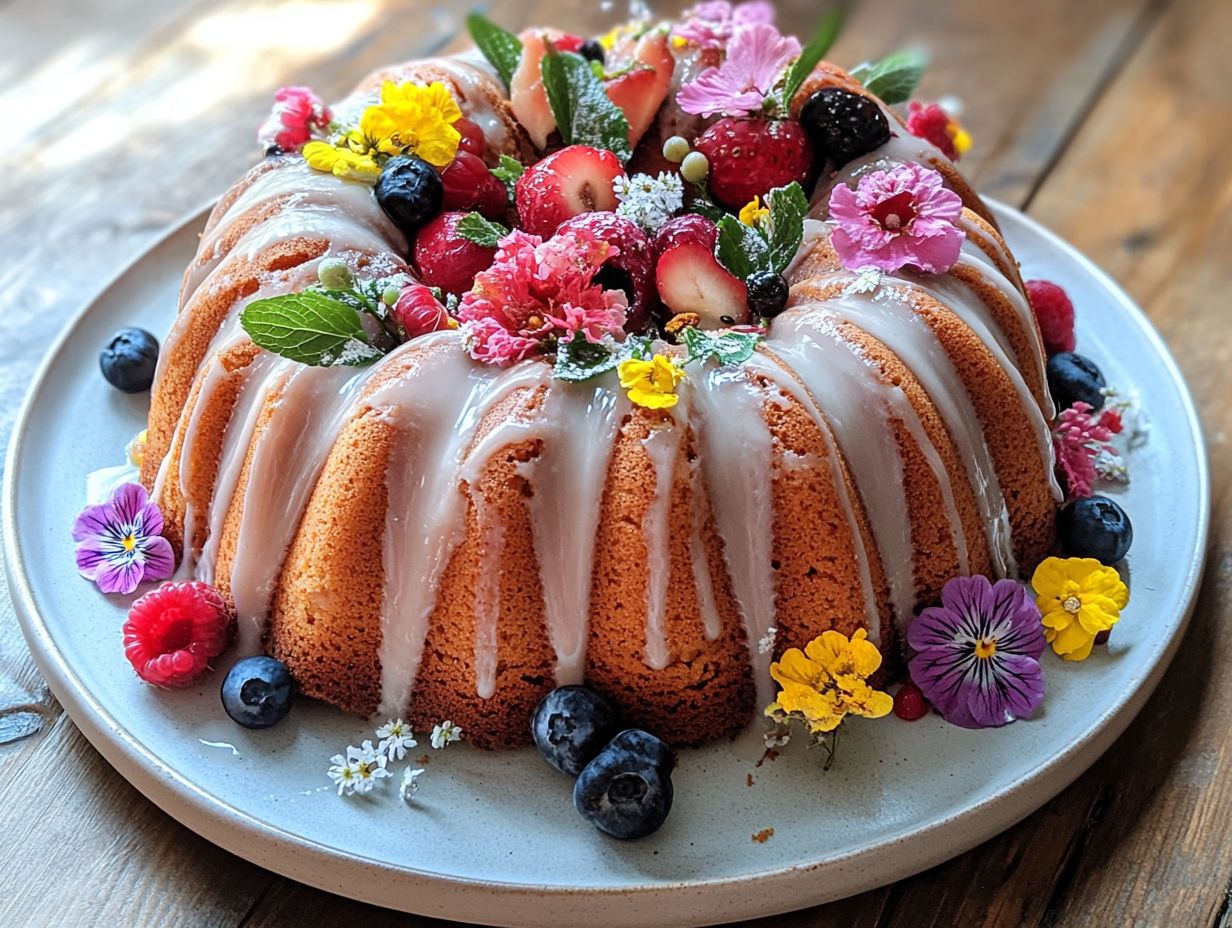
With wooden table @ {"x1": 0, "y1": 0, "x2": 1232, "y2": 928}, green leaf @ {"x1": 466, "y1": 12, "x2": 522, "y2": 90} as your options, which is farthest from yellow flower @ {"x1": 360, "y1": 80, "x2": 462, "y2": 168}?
wooden table @ {"x1": 0, "y1": 0, "x2": 1232, "y2": 928}

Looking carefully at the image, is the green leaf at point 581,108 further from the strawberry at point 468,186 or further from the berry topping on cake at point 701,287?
the berry topping on cake at point 701,287

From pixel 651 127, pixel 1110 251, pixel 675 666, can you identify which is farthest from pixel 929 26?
pixel 675 666

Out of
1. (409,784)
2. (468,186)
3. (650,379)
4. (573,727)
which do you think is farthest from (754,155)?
(409,784)

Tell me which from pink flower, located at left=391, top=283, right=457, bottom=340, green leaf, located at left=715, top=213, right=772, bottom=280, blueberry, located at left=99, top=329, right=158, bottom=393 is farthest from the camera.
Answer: blueberry, located at left=99, top=329, right=158, bottom=393

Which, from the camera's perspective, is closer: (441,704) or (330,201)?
(441,704)

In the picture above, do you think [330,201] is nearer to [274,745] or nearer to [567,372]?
[567,372]

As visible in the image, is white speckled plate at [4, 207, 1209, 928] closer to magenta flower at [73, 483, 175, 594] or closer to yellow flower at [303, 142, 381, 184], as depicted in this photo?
magenta flower at [73, 483, 175, 594]
